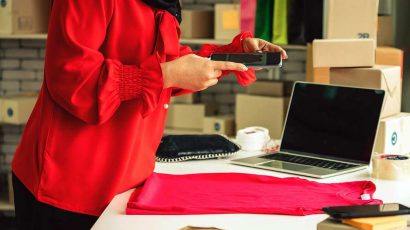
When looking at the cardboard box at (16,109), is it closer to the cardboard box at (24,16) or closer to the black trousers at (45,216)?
the cardboard box at (24,16)

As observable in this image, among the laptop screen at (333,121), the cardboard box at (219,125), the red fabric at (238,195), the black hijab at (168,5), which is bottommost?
the cardboard box at (219,125)

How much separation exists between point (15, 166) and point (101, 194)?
0.28m

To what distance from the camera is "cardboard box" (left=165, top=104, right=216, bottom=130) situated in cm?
421

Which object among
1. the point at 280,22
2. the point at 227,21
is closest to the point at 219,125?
the point at 227,21

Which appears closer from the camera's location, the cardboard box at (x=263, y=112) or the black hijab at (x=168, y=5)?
the black hijab at (x=168, y=5)

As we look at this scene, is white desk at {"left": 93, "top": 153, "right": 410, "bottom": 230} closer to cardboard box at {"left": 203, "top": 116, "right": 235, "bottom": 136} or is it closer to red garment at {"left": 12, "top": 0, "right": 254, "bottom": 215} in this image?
red garment at {"left": 12, "top": 0, "right": 254, "bottom": 215}

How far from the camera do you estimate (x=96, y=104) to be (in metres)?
1.67

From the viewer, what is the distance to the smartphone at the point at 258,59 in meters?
1.93

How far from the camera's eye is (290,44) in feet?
12.5

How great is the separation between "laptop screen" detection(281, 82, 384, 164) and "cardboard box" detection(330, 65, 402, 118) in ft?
0.53

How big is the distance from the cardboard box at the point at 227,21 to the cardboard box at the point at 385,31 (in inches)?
33.3

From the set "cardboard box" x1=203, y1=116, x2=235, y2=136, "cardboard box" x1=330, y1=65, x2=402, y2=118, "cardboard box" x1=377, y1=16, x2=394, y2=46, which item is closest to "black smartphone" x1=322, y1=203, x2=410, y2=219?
"cardboard box" x1=330, y1=65, x2=402, y2=118

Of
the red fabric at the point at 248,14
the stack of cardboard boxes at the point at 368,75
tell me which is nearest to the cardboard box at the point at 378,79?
the stack of cardboard boxes at the point at 368,75

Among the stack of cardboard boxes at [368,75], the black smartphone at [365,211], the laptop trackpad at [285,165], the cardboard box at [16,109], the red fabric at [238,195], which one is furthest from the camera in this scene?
the cardboard box at [16,109]
